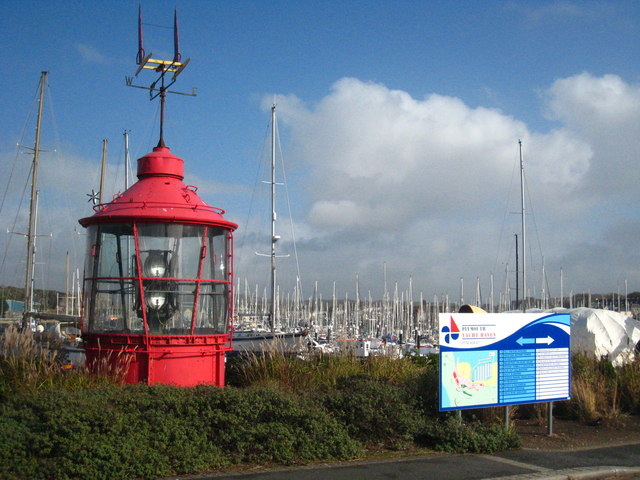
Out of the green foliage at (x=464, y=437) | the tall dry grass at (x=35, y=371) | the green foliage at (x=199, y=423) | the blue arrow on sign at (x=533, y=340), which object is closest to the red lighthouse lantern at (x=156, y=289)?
the tall dry grass at (x=35, y=371)

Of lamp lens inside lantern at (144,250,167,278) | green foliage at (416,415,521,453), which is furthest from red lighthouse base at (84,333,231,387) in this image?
green foliage at (416,415,521,453)

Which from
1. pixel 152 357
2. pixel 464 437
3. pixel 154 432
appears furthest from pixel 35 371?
pixel 464 437

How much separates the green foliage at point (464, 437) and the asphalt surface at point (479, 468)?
191mm

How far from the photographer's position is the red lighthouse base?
420 inches

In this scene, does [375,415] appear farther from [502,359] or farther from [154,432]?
[154,432]

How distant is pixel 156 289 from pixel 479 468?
225 inches

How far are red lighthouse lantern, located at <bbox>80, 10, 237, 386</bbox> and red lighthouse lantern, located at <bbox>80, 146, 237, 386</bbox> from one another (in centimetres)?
2

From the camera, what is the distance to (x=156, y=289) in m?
10.9

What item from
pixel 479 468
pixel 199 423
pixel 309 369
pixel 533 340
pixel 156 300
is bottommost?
pixel 479 468

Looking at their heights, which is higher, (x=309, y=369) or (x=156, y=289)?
(x=156, y=289)

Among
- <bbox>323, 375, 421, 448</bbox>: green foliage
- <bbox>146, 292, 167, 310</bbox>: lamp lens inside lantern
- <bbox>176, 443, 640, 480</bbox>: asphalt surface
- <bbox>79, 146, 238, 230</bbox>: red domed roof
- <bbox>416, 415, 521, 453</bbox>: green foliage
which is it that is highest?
<bbox>79, 146, 238, 230</bbox>: red domed roof

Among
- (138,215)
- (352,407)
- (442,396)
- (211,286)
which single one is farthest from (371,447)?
(138,215)

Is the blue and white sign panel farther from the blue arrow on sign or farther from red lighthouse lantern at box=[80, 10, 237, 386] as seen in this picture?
red lighthouse lantern at box=[80, 10, 237, 386]

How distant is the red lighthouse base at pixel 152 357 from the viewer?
1066 centimetres
